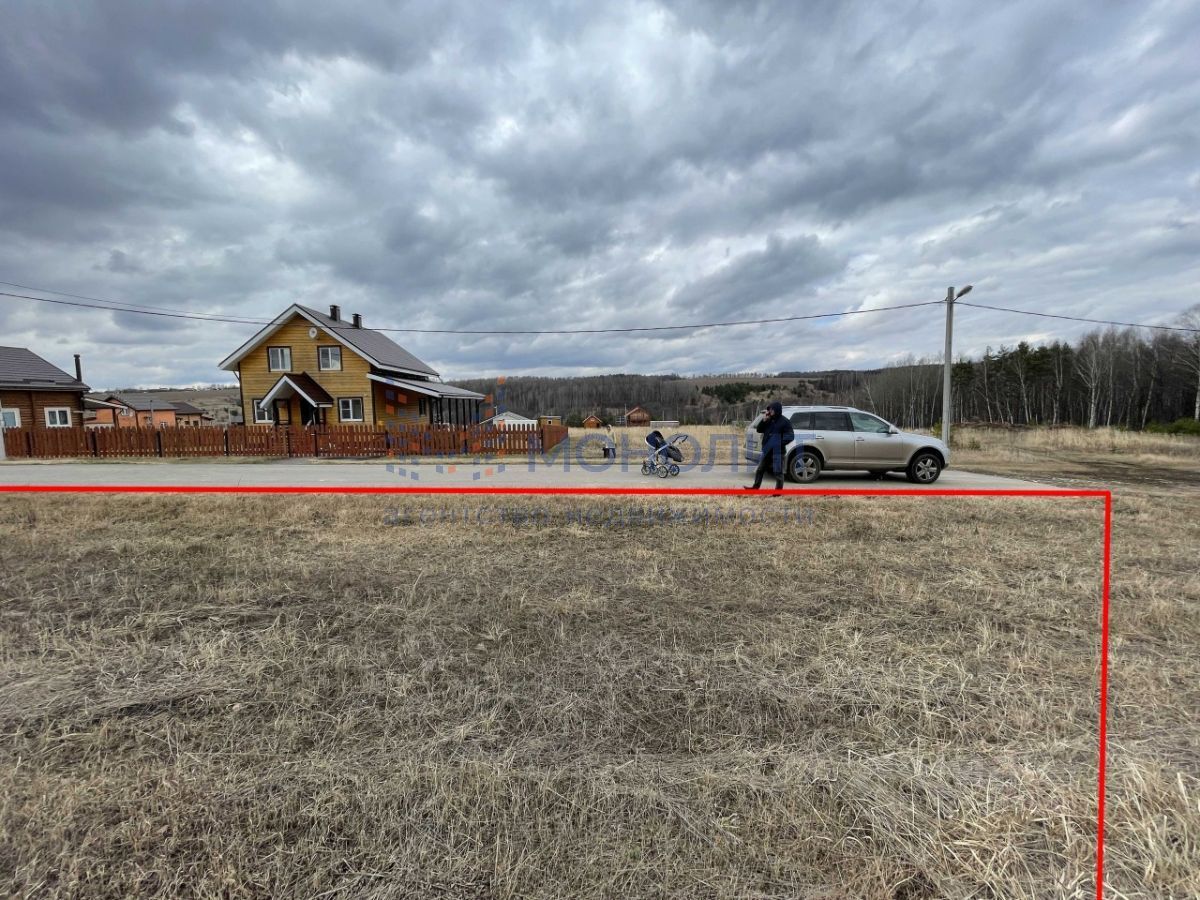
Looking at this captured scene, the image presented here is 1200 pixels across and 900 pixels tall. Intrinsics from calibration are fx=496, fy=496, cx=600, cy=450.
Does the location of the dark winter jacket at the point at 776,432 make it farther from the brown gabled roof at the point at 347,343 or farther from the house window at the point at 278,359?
the house window at the point at 278,359

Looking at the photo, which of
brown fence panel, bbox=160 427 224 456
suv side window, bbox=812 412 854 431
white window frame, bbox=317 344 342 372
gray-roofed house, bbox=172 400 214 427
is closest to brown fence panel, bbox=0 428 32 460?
brown fence panel, bbox=160 427 224 456

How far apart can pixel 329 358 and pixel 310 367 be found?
1.07 meters

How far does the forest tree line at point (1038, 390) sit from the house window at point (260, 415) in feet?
54.0

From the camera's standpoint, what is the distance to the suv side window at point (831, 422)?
1153 cm

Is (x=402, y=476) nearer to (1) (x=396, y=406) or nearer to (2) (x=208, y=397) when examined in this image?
(1) (x=396, y=406)

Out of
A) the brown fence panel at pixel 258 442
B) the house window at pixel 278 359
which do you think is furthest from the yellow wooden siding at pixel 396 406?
the brown fence panel at pixel 258 442

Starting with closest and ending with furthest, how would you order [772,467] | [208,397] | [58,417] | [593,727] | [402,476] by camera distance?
[593,727] → [772,467] → [402,476] → [58,417] → [208,397]

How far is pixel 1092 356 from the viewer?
49438 millimetres

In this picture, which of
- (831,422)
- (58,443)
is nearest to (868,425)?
(831,422)

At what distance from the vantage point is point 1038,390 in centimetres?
5528

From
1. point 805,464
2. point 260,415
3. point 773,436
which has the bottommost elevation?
point 805,464

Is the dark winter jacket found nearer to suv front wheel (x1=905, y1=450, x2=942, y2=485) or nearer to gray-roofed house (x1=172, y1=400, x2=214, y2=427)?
suv front wheel (x1=905, y1=450, x2=942, y2=485)

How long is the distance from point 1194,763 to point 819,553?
146 inches

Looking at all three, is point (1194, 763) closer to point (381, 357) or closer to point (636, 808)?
point (636, 808)
